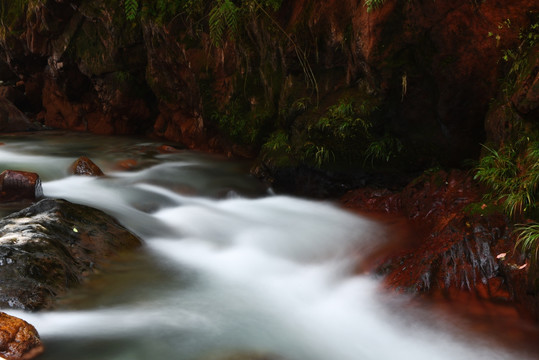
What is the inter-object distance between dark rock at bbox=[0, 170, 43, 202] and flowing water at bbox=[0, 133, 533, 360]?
1.20ft

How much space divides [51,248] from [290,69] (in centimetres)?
409

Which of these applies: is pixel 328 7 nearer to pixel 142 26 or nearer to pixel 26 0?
pixel 142 26

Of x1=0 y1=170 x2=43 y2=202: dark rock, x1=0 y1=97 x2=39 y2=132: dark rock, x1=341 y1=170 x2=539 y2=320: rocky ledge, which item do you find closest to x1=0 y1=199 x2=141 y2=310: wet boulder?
x1=0 y1=170 x2=43 y2=202: dark rock

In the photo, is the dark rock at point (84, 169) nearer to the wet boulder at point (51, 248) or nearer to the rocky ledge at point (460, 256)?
the wet boulder at point (51, 248)

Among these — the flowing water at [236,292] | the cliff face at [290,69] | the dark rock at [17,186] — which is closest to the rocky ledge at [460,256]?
the flowing water at [236,292]

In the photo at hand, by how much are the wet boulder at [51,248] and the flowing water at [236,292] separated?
0.12m

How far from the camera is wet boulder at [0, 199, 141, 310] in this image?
3127 millimetres

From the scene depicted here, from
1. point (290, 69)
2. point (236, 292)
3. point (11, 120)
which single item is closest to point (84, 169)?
point (290, 69)

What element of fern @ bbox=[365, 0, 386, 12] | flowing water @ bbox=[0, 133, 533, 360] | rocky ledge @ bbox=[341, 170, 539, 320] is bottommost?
flowing water @ bbox=[0, 133, 533, 360]

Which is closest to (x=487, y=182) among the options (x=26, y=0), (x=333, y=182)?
(x=333, y=182)

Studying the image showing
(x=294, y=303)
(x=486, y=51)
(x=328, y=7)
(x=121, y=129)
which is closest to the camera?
(x=294, y=303)

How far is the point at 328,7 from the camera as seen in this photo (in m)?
5.84

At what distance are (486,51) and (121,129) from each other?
864 cm

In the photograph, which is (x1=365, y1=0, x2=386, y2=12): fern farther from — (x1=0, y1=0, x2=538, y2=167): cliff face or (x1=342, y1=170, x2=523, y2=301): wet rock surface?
(x1=342, y1=170, x2=523, y2=301): wet rock surface
